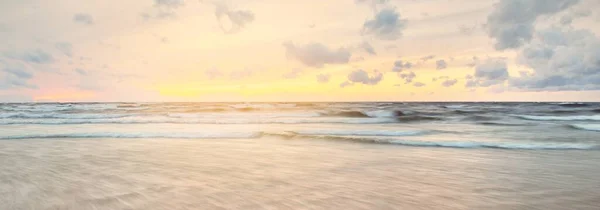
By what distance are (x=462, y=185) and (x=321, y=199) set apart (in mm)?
1884

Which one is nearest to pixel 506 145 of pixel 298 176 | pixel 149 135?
pixel 298 176

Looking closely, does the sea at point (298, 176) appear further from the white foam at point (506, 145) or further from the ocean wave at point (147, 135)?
the ocean wave at point (147, 135)

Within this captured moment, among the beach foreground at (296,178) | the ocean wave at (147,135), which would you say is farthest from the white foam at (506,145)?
the ocean wave at (147,135)

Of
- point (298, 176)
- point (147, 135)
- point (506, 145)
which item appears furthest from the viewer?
point (147, 135)

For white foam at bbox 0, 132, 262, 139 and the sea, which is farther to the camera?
white foam at bbox 0, 132, 262, 139

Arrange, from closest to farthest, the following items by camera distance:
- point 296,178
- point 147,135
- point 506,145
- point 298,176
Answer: point 296,178
point 298,176
point 506,145
point 147,135

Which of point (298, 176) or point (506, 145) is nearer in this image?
point (298, 176)

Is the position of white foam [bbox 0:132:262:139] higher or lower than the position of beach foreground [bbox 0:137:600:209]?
higher

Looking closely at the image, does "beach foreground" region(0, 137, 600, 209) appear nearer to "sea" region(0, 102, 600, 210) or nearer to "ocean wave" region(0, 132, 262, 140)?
"sea" region(0, 102, 600, 210)

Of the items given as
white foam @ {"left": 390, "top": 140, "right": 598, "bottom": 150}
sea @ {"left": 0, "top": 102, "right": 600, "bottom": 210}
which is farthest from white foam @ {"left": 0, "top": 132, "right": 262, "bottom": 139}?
white foam @ {"left": 390, "top": 140, "right": 598, "bottom": 150}

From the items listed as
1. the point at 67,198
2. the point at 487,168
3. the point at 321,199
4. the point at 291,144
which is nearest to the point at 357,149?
the point at 291,144

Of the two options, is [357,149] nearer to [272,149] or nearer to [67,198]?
[272,149]

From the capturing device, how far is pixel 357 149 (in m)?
7.59

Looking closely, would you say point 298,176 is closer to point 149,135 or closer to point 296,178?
point 296,178
